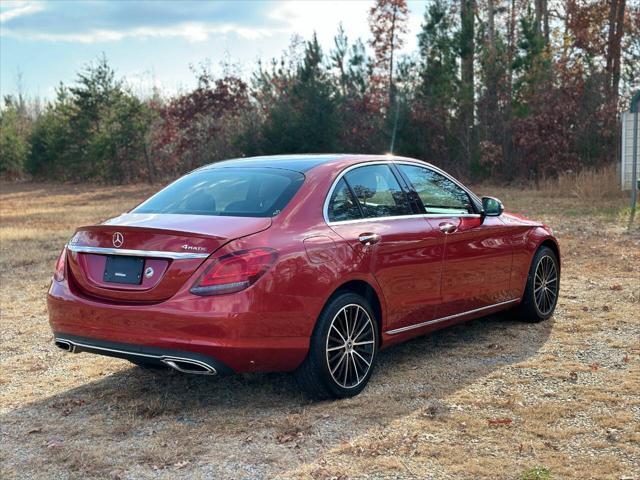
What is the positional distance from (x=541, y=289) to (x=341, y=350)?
287 centimetres

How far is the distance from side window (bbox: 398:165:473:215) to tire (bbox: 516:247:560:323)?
107 centimetres

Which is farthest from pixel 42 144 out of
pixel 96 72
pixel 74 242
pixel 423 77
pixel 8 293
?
pixel 74 242

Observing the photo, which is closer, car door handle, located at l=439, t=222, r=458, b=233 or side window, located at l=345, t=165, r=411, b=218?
side window, located at l=345, t=165, r=411, b=218

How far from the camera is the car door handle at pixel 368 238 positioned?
199 inches

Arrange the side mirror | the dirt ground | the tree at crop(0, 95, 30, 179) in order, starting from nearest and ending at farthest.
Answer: the dirt ground → the side mirror → the tree at crop(0, 95, 30, 179)

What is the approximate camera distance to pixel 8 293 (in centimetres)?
945

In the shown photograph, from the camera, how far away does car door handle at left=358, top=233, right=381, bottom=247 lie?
5.05 meters

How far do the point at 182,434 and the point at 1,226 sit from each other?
1649cm

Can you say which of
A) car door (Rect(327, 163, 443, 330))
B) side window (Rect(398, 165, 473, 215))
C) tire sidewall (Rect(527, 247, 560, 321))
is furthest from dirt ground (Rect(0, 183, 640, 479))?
side window (Rect(398, 165, 473, 215))

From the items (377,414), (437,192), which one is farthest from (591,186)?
(377,414)

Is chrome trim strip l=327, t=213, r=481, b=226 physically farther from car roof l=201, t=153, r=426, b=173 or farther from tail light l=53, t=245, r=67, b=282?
tail light l=53, t=245, r=67, b=282

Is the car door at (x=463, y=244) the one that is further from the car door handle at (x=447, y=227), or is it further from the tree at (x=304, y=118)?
the tree at (x=304, y=118)

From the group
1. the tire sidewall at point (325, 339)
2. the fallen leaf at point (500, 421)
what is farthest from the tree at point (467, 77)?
the fallen leaf at point (500, 421)

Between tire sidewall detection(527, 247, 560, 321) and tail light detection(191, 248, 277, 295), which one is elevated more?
tail light detection(191, 248, 277, 295)
